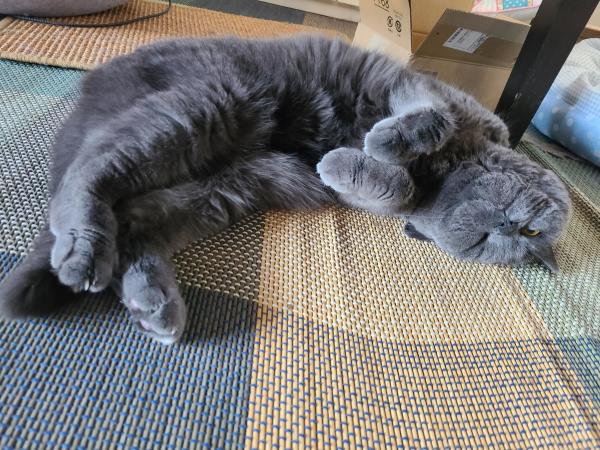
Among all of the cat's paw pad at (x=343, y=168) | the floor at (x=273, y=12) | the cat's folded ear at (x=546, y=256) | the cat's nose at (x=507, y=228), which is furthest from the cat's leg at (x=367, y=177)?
the floor at (x=273, y=12)

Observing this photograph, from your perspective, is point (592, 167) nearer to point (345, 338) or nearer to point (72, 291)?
point (345, 338)

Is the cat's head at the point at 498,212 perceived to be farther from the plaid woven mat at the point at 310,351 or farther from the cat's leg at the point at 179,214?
the cat's leg at the point at 179,214

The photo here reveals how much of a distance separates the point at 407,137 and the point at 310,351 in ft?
1.74

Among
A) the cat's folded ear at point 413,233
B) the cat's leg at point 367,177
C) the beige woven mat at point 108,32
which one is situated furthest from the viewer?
the beige woven mat at point 108,32

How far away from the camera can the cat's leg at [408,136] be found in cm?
98

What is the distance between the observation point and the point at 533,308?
3.35 feet

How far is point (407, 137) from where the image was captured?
990 mm

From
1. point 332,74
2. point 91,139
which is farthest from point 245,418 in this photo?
point 332,74

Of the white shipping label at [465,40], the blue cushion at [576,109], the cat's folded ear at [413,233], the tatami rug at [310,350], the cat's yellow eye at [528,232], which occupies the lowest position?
the tatami rug at [310,350]

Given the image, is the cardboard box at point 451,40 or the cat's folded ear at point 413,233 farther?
the cardboard box at point 451,40

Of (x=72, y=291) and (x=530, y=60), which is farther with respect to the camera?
(x=530, y=60)

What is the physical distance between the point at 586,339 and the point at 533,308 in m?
0.12

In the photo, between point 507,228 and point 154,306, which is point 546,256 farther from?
point 154,306

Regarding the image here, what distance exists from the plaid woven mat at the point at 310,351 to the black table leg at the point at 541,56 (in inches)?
22.7
